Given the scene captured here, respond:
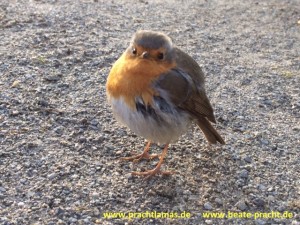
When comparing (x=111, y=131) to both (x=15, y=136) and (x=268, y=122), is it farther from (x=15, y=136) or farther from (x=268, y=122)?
(x=268, y=122)

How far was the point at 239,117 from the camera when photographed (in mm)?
5305

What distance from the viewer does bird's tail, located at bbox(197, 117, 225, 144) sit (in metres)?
4.53

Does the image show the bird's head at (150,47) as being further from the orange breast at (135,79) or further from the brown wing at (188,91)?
the brown wing at (188,91)

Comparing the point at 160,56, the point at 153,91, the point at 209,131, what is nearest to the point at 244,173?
the point at 209,131

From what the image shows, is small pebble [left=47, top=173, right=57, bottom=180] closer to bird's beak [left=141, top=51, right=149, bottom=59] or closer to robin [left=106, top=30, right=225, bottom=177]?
robin [left=106, top=30, right=225, bottom=177]

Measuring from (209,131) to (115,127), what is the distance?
39.5 inches

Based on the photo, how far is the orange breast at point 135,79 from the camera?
13.0 ft

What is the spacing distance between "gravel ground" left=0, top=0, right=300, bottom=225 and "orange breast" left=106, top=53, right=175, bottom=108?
733 mm

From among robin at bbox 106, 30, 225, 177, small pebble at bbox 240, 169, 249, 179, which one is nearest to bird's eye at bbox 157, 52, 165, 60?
robin at bbox 106, 30, 225, 177

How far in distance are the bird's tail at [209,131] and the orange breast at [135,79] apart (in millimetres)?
743

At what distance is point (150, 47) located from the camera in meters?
4.05

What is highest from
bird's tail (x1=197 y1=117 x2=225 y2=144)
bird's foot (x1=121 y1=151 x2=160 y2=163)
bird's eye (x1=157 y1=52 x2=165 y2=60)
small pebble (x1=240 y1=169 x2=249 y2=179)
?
bird's eye (x1=157 y1=52 x2=165 y2=60)

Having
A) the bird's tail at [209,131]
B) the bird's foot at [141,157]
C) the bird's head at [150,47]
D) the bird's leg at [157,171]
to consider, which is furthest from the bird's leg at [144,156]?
the bird's head at [150,47]

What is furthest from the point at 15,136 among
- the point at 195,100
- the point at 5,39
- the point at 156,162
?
the point at 5,39
